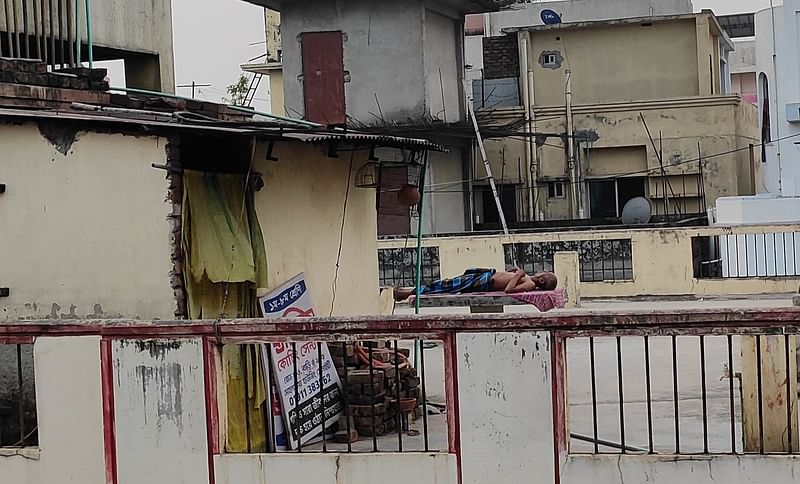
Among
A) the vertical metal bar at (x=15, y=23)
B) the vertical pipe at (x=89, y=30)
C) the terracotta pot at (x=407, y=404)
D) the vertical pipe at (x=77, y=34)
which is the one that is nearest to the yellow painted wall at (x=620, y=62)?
the vertical pipe at (x=89, y=30)

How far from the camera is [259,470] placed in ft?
23.7

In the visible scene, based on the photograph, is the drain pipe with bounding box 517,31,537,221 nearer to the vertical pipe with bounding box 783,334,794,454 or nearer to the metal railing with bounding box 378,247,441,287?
the metal railing with bounding box 378,247,441,287

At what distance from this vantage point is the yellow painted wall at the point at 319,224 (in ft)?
31.2

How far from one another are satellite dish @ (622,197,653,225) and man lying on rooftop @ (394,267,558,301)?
53.0 feet

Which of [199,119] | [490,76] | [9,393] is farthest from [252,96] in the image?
[9,393]

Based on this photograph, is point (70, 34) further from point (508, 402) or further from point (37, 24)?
point (508, 402)

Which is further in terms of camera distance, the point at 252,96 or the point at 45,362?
the point at 252,96

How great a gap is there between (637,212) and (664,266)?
8968 mm

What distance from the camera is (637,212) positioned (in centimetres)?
2983

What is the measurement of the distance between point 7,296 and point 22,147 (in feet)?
3.62

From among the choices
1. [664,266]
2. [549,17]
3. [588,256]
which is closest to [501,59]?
[549,17]

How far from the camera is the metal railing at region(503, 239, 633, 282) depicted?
2138cm

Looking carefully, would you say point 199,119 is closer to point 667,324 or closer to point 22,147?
point 22,147

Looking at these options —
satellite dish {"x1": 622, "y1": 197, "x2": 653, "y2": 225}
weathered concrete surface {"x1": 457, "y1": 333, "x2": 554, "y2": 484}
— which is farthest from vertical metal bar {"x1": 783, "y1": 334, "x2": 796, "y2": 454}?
satellite dish {"x1": 622, "y1": 197, "x2": 653, "y2": 225}
